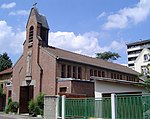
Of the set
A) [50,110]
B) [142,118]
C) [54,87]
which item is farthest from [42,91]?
[142,118]

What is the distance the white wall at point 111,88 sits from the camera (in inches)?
1120

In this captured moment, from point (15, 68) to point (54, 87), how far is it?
408 inches

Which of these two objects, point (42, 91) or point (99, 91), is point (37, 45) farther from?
point (99, 91)

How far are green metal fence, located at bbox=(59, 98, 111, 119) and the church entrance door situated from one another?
1838cm

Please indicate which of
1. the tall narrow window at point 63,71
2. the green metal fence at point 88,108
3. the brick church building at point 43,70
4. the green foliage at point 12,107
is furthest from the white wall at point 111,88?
the green foliage at point 12,107

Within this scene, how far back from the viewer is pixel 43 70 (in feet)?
104

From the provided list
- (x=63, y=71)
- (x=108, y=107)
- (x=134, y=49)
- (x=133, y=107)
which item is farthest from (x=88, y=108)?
(x=134, y=49)

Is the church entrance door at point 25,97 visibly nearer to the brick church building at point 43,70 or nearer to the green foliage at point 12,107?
the brick church building at point 43,70

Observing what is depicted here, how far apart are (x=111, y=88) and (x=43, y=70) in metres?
8.78

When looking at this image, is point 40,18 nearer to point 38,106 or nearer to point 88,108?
point 38,106

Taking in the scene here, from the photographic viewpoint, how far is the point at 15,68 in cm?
3741

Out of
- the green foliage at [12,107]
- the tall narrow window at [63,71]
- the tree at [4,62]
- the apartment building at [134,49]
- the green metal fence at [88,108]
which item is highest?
the apartment building at [134,49]

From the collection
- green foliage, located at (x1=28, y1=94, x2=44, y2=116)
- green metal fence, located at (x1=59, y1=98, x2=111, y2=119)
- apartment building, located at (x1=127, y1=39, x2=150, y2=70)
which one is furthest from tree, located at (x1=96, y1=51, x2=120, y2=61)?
green metal fence, located at (x1=59, y1=98, x2=111, y2=119)

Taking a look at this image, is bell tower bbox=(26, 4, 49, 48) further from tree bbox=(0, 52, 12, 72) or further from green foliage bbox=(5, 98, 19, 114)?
tree bbox=(0, 52, 12, 72)
